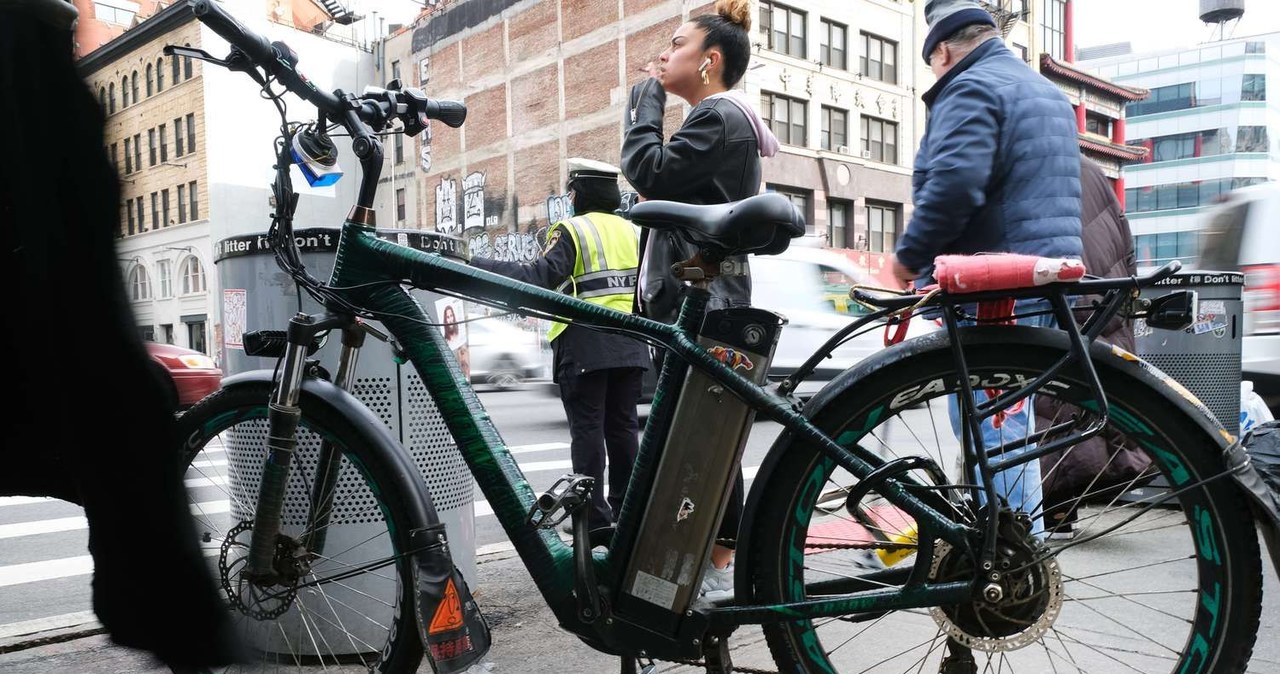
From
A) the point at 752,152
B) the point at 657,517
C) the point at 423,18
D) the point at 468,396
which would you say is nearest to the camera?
the point at 657,517

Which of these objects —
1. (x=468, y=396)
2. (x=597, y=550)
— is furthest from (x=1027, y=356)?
(x=468, y=396)

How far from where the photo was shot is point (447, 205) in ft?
148

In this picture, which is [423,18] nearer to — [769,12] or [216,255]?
[769,12]

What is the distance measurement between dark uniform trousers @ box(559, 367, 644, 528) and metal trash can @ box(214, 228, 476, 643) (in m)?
0.92

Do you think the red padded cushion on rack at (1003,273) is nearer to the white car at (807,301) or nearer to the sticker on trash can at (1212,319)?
the sticker on trash can at (1212,319)

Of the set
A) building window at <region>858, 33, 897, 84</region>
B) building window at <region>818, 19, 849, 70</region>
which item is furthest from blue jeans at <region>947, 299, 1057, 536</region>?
building window at <region>858, 33, 897, 84</region>

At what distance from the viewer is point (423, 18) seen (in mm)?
47969

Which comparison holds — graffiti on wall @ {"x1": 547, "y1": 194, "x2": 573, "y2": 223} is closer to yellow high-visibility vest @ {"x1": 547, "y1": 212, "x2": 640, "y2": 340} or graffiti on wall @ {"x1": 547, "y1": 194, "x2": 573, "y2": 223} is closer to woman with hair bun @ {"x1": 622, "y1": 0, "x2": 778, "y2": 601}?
yellow high-visibility vest @ {"x1": 547, "y1": 212, "x2": 640, "y2": 340}

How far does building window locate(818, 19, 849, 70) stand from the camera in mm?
33625

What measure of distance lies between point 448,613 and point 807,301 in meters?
10.9

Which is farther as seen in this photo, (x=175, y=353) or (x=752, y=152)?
(x=175, y=353)

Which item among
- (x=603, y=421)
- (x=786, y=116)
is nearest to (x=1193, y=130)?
(x=786, y=116)

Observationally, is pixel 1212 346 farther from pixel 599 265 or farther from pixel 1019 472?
pixel 1019 472

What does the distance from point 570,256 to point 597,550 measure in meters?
2.51
